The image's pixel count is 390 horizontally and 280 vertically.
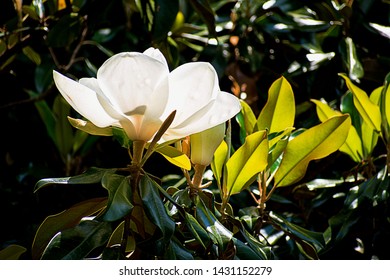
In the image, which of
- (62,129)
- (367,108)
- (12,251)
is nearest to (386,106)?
(367,108)

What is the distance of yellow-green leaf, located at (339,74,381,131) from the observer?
3.83 feet

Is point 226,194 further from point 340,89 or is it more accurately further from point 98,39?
point 98,39

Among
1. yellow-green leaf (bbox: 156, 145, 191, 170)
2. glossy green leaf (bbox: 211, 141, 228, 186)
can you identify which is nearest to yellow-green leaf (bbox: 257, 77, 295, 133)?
glossy green leaf (bbox: 211, 141, 228, 186)

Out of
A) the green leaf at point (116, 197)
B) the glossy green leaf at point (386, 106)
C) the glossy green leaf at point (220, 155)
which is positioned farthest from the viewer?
the glossy green leaf at point (386, 106)

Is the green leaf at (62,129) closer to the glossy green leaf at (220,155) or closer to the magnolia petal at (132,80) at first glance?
the glossy green leaf at (220,155)

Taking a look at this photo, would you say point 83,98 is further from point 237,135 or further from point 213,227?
point 237,135

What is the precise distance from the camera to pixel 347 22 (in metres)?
1.56

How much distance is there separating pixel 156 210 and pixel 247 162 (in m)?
0.21

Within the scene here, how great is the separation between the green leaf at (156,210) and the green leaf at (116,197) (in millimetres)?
20

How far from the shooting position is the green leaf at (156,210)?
79 centimetres

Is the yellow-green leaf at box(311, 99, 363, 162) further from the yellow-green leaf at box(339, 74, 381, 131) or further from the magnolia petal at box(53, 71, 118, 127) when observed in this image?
the magnolia petal at box(53, 71, 118, 127)

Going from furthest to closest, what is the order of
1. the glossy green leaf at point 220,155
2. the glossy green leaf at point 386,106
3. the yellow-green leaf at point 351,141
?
the yellow-green leaf at point 351,141
the glossy green leaf at point 386,106
the glossy green leaf at point 220,155

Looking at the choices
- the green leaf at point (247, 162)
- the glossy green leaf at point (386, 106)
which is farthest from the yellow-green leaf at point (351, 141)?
the green leaf at point (247, 162)

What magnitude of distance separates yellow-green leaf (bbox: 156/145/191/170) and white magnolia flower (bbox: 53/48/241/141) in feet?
0.07
